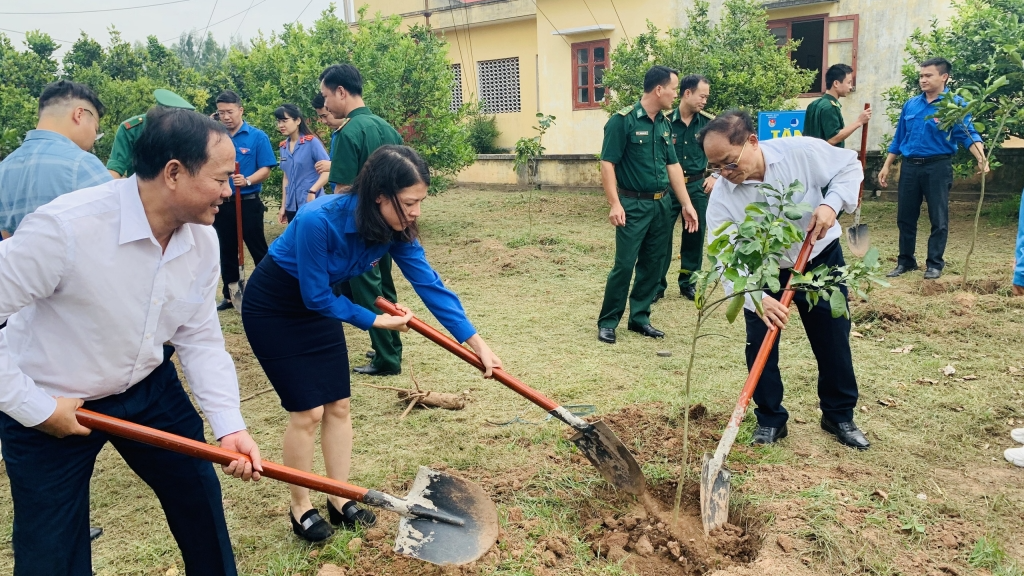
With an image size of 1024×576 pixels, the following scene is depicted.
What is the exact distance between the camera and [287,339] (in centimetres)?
283

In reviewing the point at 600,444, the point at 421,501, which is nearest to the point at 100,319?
the point at 421,501

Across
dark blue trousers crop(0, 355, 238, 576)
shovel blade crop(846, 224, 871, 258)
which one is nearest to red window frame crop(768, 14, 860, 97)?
shovel blade crop(846, 224, 871, 258)

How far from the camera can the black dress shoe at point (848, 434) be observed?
3.62m

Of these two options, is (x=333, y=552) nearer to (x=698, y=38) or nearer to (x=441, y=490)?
(x=441, y=490)

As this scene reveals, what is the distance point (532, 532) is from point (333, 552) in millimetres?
810

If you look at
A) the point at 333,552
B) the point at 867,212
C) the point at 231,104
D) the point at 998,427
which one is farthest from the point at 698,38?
the point at 333,552

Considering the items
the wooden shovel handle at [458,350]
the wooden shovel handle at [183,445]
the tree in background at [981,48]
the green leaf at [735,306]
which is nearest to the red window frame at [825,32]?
the tree in background at [981,48]

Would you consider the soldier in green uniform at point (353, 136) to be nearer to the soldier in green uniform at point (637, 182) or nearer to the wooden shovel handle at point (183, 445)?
the soldier in green uniform at point (637, 182)

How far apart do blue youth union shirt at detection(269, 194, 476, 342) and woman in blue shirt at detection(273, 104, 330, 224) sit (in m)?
3.39

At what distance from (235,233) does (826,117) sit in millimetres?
6084

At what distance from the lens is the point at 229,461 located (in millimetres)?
2176

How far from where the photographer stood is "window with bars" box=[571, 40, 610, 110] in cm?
1471

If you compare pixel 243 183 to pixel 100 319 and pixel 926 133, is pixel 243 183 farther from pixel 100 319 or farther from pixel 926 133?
pixel 926 133

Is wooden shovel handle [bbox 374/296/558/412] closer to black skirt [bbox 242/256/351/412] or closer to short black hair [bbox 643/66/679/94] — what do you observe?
black skirt [bbox 242/256/351/412]
